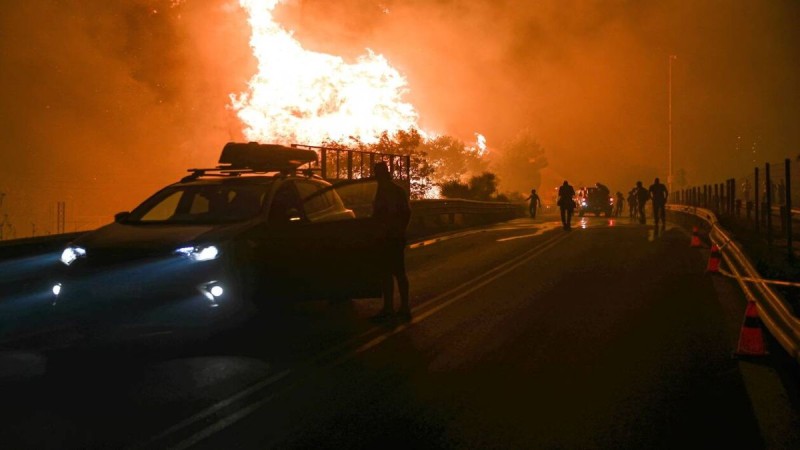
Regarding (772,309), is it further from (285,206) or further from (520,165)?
(520,165)

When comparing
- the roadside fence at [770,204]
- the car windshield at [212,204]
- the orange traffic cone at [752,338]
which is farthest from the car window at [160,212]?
the roadside fence at [770,204]

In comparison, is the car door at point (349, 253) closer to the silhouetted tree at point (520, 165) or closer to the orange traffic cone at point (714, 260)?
the orange traffic cone at point (714, 260)

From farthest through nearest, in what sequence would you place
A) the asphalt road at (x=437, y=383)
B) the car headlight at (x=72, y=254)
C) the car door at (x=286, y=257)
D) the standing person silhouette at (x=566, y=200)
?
the standing person silhouette at (x=566, y=200) → the car door at (x=286, y=257) → the car headlight at (x=72, y=254) → the asphalt road at (x=437, y=383)

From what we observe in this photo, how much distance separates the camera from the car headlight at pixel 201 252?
9.46 m

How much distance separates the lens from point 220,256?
9609mm

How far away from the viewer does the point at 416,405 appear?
6797 millimetres

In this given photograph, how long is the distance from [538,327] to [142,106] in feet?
199

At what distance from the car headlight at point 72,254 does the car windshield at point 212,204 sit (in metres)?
1.20

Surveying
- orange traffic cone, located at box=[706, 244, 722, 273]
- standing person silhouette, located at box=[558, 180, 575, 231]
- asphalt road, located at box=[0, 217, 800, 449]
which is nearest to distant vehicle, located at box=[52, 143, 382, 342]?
asphalt road, located at box=[0, 217, 800, 449]

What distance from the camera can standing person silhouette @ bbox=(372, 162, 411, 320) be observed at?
11188 millimetres

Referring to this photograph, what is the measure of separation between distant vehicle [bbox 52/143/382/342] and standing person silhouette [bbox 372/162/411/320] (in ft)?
0.55

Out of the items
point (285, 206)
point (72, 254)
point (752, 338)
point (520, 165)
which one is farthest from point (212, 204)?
point (520, 165)

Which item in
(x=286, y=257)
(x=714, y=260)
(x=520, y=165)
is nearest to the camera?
(x=286, y=257)

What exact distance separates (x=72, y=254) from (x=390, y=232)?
143 inches
